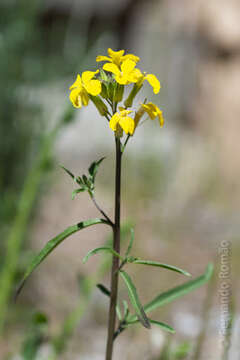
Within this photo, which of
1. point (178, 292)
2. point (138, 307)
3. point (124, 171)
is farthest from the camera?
point (124, 171)

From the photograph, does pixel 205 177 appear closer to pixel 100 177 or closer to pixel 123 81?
pixel 100 177

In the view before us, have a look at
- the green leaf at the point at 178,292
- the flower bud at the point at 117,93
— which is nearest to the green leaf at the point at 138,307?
the green leaf at the point at 178,292

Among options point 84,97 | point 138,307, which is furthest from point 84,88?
point 138,307

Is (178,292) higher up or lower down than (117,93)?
lower down

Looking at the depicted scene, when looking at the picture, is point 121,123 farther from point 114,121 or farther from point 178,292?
point 178,292

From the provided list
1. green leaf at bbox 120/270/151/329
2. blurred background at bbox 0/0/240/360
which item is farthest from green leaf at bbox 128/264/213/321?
green leaf at bbox 120/270/151/329

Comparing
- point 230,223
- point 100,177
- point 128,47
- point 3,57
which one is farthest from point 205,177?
point 3,57
